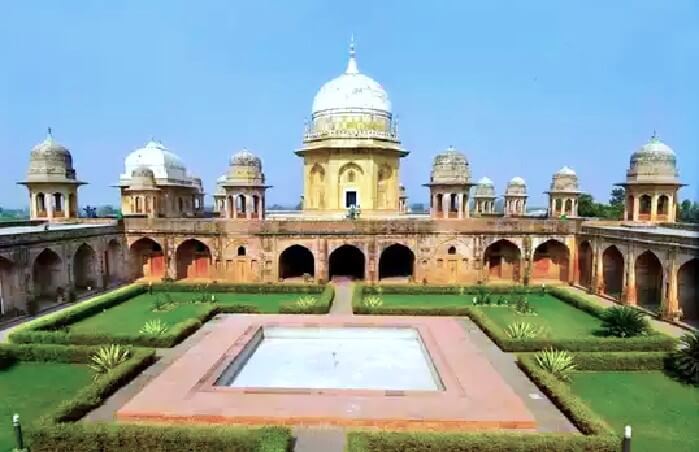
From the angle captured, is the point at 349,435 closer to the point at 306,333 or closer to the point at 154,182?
the point at 306,333

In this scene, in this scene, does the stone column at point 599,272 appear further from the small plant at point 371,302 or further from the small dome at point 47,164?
the small dome at point 47,164

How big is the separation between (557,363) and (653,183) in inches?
759

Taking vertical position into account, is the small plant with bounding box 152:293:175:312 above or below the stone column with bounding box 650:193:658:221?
below

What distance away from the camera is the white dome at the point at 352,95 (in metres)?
34.5

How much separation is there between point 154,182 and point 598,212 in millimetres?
42765

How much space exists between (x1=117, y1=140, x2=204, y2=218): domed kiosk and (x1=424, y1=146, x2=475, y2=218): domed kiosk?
18.1m

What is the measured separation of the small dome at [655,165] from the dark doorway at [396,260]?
43.5ft

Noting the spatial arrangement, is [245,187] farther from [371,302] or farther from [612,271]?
[612,271]

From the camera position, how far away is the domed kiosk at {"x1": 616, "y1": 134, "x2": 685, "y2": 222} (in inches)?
1132

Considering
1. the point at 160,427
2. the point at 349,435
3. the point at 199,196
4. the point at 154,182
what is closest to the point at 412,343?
the point at 349,435

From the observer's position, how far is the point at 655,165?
28766 millimetres

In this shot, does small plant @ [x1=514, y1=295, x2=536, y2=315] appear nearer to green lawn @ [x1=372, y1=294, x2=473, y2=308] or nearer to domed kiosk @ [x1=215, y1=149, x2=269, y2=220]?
green lawn @ [x1=372, y1=294, x2=473, y2=308]

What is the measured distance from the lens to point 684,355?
45.7ft

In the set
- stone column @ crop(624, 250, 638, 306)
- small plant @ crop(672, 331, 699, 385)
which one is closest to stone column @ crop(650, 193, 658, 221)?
stone column @ crop(624, 250, 638, 306)
